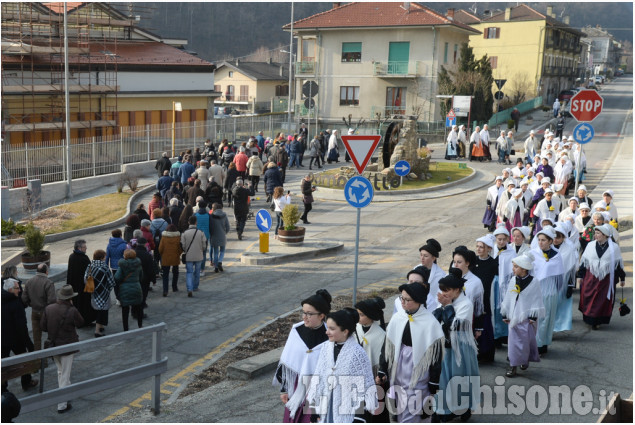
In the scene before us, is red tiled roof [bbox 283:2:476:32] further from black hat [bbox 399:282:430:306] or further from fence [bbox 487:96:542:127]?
black hat [bbox 399:282:430:306]

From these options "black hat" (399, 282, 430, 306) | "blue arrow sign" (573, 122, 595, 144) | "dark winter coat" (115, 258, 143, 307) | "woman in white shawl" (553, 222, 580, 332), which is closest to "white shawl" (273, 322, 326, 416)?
"black hat" (399, 282, 430, 306)

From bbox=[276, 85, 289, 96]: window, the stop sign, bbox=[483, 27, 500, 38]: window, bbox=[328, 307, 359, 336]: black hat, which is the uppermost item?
bbox=[483, 27, 500, 38]: window

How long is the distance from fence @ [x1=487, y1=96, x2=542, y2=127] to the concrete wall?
26550 millimetres

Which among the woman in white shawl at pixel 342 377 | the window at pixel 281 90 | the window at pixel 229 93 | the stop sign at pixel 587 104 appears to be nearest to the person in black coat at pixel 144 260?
the woman in white shawl at pixel 342 377

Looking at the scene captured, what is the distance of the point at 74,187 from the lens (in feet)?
78.9

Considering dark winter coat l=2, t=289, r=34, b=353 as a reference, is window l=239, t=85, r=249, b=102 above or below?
above

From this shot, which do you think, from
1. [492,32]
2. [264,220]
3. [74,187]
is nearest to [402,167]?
[264,220]

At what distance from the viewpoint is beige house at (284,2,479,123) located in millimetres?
46688

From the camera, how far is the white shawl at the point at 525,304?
27.4 ft

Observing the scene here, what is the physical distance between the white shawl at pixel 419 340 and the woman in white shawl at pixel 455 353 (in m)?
0.61

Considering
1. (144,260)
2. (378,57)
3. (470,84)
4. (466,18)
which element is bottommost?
(144,260)

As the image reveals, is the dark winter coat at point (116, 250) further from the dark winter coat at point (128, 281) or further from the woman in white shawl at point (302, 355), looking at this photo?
the woman in white shawl at point (302, 355)

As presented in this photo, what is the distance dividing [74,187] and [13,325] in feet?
53.3

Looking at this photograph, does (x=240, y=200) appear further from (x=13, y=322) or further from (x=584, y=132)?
(x=13, y=322)
